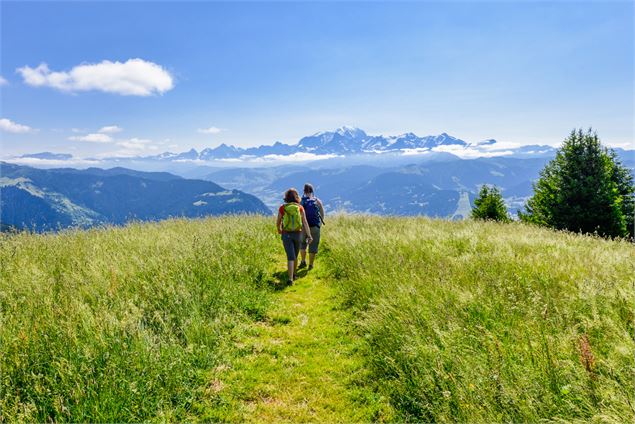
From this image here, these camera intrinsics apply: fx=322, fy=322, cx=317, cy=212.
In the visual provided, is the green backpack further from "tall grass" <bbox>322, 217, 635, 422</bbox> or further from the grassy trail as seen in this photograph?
the grassy trail

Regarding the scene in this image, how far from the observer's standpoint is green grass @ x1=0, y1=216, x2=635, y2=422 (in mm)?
3574

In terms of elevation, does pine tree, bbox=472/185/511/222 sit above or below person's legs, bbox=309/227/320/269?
below

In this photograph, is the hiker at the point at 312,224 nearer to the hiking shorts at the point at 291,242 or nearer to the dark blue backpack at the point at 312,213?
the dark blue backpack at the point at 312,213

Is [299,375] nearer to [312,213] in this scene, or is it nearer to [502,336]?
[502,336]

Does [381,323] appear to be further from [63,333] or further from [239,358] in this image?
[63,333]

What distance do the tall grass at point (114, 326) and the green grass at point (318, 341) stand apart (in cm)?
3

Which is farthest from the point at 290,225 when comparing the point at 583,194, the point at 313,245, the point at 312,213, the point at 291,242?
the point at 583,194

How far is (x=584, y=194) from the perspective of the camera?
22078 millimetres

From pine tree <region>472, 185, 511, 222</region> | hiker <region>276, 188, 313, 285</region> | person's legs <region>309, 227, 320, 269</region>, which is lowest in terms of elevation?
pine tree <region>472, 185, 511, 222</region>

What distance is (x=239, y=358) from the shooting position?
213 inches

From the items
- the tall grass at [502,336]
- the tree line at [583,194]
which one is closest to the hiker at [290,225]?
the tall grass at [502,336]

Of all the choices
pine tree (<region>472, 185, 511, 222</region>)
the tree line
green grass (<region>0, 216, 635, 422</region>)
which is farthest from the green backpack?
pine tree (<region>472, 185, 511, 222</region>)

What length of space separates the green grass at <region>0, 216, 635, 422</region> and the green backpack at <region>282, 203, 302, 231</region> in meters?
2.48

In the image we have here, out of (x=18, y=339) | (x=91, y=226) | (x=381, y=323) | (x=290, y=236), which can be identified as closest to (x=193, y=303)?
(x=18, y=339)
